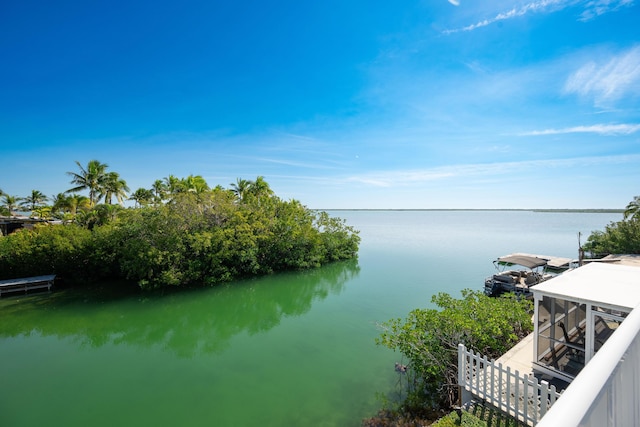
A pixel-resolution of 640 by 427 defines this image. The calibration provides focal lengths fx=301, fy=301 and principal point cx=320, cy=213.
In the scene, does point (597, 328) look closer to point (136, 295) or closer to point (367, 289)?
point (367, 289)

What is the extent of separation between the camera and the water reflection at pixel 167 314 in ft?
35.7

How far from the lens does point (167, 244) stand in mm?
16062

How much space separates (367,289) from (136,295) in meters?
12.1

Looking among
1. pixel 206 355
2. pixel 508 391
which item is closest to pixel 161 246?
pixel 206 355

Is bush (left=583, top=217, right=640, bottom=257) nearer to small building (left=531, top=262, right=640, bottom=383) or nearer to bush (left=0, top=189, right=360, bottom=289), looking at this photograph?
small building (left=531, top=262, right=640, bottom=383)

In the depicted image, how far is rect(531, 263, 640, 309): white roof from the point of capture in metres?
4.61

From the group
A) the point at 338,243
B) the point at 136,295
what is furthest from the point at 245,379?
the point at 338,243

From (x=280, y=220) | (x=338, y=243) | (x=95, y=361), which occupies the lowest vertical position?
(x=95, y=361)

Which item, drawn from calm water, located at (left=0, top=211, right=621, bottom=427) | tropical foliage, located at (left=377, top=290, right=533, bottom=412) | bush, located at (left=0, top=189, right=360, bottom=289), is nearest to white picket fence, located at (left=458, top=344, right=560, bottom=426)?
tropical foliage, located at (left=377, top=290, right=533, bottom=412)

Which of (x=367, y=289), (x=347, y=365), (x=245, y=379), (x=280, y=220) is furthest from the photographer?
(x=280, y=220)

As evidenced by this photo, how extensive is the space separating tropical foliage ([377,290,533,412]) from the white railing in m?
5.09

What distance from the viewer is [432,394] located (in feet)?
22.0

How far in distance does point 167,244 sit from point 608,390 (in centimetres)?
1753

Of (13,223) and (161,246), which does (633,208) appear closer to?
(161,246)
